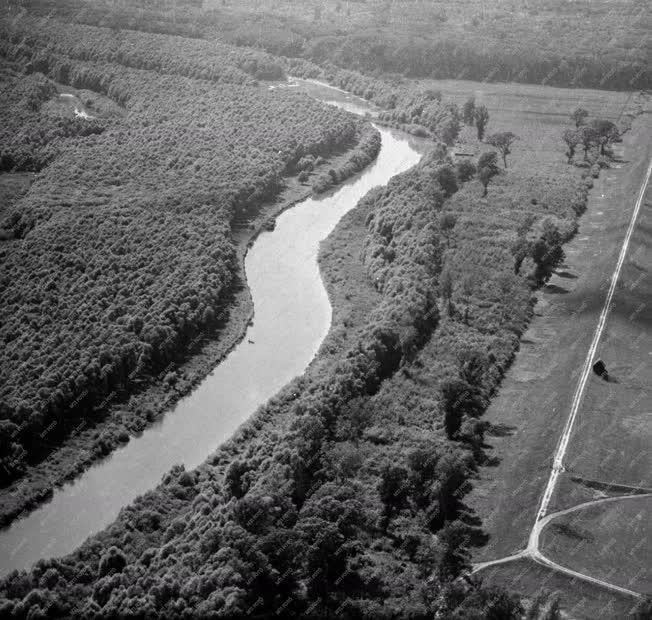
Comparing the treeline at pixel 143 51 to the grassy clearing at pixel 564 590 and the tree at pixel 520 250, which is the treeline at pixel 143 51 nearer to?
the tree at pixel 520 250

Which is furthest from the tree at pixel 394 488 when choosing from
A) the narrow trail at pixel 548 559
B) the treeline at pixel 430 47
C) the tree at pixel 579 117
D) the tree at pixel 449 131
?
the treeline at pixel 430 47

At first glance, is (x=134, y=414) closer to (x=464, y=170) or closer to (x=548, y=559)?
(x=548, y=559)

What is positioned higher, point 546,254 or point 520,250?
point 520,250

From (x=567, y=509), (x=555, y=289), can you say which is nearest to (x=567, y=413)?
(x=567, y=509)

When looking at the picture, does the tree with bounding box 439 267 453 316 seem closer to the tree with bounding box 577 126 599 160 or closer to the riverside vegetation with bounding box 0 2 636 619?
the riverside vegetation with bounding box 0 2 636 619

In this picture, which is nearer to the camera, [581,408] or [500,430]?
[500,430]

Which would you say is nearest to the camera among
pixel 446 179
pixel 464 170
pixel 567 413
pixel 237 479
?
pixel 237 479
